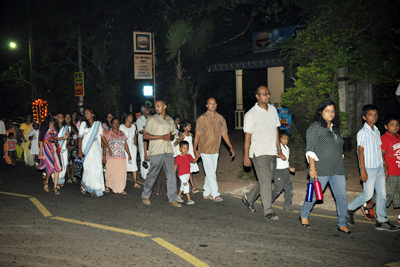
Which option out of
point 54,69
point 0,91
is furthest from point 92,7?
point 0,91

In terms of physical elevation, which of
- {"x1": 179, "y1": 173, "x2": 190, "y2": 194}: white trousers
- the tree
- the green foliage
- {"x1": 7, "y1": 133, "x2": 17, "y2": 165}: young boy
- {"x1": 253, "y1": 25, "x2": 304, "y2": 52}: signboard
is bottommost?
{"x1": 179, "y1": 173, "x2": 190, "y2": 194}: white trousers

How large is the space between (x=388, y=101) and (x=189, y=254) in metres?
11.2

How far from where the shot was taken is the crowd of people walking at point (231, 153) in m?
6.07

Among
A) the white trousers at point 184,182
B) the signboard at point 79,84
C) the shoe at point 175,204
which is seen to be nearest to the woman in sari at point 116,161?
the white trousers at point 184,182

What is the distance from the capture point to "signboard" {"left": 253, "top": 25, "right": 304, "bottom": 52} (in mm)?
19750

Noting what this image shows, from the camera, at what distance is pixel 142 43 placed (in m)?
16.0

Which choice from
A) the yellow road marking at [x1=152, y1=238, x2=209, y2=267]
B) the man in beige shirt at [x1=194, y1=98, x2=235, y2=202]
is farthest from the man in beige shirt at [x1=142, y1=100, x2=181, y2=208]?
the yellow road marking at [x1=152, y1=238, x2=209, y2=267]

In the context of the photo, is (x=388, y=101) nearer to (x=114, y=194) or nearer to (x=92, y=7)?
(x=114, y=194)

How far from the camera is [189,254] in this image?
5.33 meters

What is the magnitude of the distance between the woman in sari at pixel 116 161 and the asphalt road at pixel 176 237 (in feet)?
3.64

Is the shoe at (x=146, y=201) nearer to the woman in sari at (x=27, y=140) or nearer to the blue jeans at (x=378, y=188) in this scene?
the blue jeans at (x=378, y=188)

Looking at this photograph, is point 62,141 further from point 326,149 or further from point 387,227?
point 387,227

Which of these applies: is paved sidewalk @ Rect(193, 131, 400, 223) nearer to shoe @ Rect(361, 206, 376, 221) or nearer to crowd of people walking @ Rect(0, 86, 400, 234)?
shoe @ Rect(361, 206, 376, 221)

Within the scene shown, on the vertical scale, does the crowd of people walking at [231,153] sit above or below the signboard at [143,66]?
below
